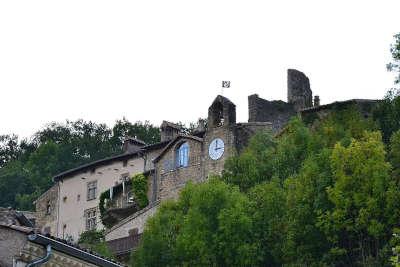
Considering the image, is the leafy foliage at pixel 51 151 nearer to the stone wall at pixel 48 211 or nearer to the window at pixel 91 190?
the stone wall at pixel 48 211

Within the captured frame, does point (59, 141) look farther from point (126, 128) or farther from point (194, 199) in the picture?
point (194, 199)

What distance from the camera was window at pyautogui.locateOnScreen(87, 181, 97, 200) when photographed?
235 ft

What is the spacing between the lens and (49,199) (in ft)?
250

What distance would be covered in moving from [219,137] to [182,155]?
3.12 m

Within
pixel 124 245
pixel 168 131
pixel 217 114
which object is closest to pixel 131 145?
pixel 168 131

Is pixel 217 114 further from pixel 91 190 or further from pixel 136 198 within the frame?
pixel 91 190

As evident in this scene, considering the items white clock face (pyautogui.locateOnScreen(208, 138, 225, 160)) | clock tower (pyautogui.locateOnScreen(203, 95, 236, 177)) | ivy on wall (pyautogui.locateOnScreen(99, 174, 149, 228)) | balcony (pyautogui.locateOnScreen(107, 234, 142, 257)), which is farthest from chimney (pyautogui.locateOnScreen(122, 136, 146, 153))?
balcony (pyautogui.locateOnScreen(107, 234, 142, 257))

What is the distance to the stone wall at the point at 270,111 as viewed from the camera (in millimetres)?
62656

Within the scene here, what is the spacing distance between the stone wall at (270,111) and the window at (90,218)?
15611 millimetres

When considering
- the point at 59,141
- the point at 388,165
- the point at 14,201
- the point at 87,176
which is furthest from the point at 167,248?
the point at 59,141

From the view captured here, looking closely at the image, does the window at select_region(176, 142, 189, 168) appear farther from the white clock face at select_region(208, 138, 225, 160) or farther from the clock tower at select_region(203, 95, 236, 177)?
the white clock face at select_region(208, 138, 225, 160)

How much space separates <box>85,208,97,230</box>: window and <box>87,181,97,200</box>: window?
1030 mm

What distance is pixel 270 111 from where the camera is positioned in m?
63.6

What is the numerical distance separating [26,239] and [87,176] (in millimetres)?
48572
